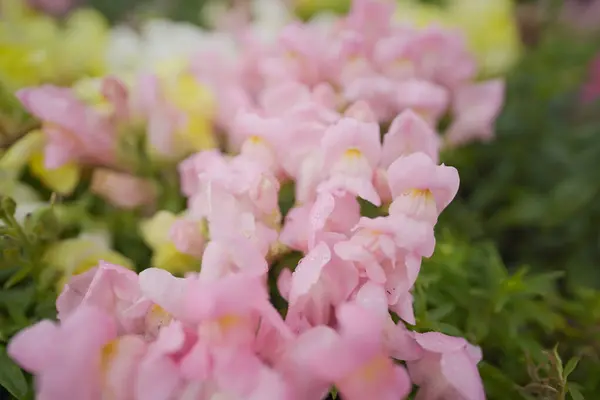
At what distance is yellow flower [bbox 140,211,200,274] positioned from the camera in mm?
438

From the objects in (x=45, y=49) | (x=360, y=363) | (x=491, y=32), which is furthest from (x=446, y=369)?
(x=491, y=32)

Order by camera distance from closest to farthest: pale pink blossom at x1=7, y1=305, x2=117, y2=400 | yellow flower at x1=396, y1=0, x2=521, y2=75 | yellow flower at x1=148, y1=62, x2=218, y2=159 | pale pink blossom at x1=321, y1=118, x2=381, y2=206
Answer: pale pink blossom at x1=7, y1=305, x2=117, y2=400
pale pink blossom at x1=321, y1=118, x2=381, y2=206
yellow flower at x1=148, y1=62, x2=218, y2=159
yellow flower at x1=396, y1=0, x2=521, y2=75

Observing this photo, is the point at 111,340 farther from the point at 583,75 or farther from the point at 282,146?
the point at 583,75

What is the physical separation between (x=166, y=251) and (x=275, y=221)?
0.09 m

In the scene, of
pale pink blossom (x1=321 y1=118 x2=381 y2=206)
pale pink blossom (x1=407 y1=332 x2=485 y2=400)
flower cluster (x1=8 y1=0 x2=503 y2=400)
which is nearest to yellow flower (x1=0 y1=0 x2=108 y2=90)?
flower cluster (x1=8 y1=0 x2=503 y2=400)

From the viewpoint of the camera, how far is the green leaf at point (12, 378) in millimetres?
342

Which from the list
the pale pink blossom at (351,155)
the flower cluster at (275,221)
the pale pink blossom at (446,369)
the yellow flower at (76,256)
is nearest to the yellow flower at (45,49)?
the flower cluster at (275,221)

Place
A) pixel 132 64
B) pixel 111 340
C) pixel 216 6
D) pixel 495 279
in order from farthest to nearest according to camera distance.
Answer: pixel 216 6, pixel 132 64, pixel 495 279, pixel 111 340

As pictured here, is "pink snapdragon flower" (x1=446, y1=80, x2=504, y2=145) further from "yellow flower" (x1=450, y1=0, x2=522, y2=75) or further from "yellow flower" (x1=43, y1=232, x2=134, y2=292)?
"yellow flower" (x1=43, y1=232, x2=134, y2=292)

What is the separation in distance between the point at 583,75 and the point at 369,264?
52 centimetres

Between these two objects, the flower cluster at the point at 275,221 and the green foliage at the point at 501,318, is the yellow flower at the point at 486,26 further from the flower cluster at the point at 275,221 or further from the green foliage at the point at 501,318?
the green foliage at the point at 501,318

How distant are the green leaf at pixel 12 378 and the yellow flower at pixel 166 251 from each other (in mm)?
120

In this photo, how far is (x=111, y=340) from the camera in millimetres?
302

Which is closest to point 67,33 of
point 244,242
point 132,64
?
point 132,64
